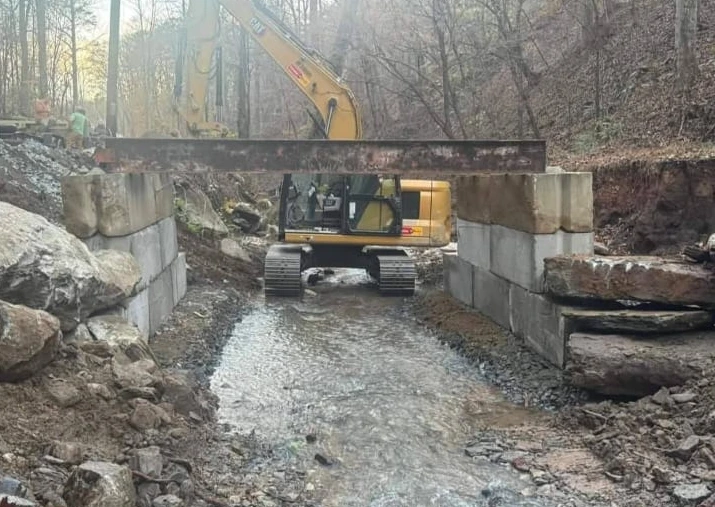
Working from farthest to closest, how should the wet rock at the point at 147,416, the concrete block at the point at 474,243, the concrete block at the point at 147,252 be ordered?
1. the concrete block at the point at 474,243
2. the concrete block at the point at 147,252
3. the wet rock at the point at 147,416

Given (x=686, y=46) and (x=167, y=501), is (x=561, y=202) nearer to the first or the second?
(x=167, y=501)

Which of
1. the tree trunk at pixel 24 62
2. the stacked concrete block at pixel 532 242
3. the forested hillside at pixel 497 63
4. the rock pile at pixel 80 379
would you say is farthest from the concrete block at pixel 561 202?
the tree trunk at pixel 24 62

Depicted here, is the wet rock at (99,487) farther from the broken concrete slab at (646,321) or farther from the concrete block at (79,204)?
the broken concrete slab at (646,321)

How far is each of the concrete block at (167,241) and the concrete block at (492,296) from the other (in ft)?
14.8

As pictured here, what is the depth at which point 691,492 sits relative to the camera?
448 centimetres

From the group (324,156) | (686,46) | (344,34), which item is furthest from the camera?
(344,34)

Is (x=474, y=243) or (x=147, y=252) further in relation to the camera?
(x=474, y=243)

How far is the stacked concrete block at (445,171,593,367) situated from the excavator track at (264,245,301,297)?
364 centimetres

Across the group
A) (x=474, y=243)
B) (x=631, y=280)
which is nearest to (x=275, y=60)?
(x=474, y=243)

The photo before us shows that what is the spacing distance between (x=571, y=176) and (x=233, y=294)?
6.38m

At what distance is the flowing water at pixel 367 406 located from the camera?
17.1 feet

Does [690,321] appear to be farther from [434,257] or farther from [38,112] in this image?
[38,112]

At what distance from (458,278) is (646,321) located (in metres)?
5.32

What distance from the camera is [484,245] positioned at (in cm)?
1030
